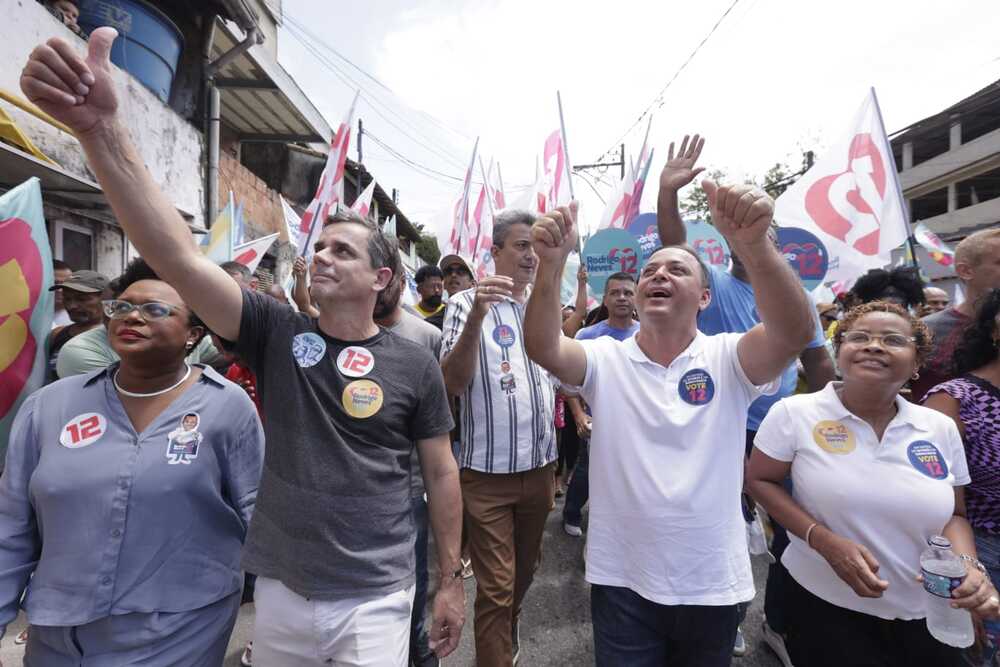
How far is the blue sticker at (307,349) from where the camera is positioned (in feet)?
5.44

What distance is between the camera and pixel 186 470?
1651 mm

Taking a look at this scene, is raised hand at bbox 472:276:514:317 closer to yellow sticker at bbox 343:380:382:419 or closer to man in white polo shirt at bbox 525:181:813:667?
man in white polo shirt at bbox 525:181:813:667

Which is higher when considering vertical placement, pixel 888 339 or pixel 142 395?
pixel 888 339

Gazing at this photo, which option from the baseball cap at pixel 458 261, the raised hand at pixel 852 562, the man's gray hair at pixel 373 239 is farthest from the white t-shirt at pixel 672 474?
the baseball cap at pixel 458 261

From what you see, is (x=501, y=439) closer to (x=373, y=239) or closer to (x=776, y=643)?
(x=373, y=239)

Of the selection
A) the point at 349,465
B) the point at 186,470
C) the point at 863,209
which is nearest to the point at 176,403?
the point at 186,470

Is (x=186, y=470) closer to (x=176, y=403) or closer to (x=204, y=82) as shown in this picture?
(x=176, y=403)

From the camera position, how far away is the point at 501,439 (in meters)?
2.43

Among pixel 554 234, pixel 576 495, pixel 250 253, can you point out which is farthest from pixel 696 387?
pixel 250 253

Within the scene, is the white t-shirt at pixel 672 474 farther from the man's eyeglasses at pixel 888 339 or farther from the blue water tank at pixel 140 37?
the blue water tank at pixel 140 37

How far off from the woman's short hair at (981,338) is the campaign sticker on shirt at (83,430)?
336cm

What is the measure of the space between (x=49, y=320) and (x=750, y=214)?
3.12 m

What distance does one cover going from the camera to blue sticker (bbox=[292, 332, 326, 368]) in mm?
1657

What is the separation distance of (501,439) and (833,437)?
132cm
